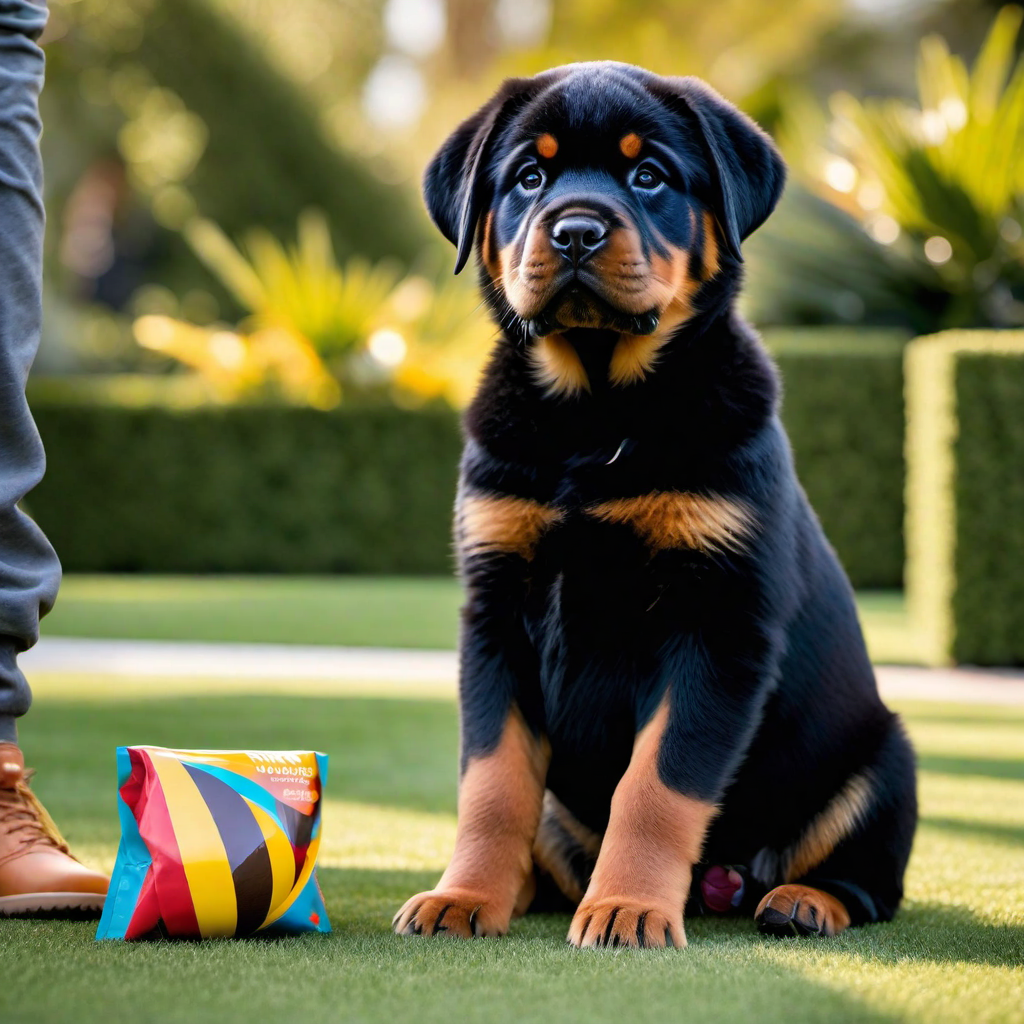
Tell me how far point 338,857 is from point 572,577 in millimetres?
963

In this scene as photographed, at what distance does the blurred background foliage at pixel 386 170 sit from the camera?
9.58 meters

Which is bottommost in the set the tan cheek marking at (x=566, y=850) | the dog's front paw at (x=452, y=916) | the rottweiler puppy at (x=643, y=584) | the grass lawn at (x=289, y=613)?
the grass lawn at (x=289, y=613)

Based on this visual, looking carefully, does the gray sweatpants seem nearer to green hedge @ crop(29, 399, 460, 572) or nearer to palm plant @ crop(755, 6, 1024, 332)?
palm plant @ crop(755, 6, 1024, 332)

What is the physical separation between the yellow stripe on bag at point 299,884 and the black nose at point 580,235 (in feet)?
3.61

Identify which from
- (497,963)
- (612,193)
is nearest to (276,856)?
(497,963)

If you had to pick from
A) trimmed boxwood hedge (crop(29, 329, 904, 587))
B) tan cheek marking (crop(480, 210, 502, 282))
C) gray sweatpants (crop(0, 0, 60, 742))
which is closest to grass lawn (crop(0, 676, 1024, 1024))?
gray sweatpants (crop(0, 0, 60, 742))

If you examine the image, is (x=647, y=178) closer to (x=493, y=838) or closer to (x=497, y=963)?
(x=493, y=838)

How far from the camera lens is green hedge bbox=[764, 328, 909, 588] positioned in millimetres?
9242

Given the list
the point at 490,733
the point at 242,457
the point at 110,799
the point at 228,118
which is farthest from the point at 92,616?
the point at 228,118

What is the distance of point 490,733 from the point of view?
238cm

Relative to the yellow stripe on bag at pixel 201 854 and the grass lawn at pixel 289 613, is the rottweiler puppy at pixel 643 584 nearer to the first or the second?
the yellow stripe on bag at pixel 201 854

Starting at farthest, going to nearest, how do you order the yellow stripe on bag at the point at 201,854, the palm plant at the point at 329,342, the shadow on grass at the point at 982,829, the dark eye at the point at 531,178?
the palm plant at the point at 329,342 < the shadow on grass at the point at 982,829 < the dark eye at the point at 531,178 < the yellow stripe on bag at the point at 201,854

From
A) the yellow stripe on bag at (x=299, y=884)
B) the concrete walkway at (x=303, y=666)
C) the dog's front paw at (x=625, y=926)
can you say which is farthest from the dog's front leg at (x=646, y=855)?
the concrete walkway at (x=303, y=666)

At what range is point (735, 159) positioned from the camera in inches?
103
